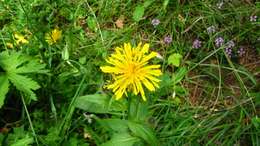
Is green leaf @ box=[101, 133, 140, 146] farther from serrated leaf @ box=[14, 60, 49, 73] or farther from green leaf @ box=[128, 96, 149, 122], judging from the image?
serrated leaf @ box=[14, 60, 49, 73]

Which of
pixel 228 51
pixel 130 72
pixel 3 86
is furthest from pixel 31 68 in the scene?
pixel 228 51

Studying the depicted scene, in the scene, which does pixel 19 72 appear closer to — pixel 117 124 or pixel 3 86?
pixel 3 86

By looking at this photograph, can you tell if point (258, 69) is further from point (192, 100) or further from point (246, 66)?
point (192, 100)

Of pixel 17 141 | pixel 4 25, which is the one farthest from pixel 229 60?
pixel 4 25

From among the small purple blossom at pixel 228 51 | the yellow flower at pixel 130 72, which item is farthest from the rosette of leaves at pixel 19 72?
the small purple blossom at pixel 228 51

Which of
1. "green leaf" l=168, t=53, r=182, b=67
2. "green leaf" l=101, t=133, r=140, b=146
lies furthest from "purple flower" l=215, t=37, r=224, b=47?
"green leaf" l=101, t=133, r=140, b=146

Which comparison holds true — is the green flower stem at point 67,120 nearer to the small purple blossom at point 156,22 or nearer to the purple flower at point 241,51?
the small purple blossom at point 156,22
